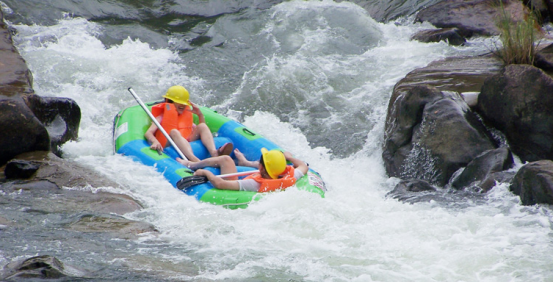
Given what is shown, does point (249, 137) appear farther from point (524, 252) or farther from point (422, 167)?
point (524, 252)

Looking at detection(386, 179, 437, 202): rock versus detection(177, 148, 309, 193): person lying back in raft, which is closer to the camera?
detection(177, 148, 309, 193): person lying back in raft

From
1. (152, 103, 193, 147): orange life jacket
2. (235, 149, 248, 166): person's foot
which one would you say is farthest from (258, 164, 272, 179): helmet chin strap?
(152, 103, 193, 147): orange life jacket

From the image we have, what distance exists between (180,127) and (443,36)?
522 centimetres

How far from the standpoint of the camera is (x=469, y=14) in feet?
35.8

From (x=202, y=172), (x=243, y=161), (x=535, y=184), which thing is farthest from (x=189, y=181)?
(x=535, y=184)

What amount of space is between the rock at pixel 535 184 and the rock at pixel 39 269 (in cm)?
389

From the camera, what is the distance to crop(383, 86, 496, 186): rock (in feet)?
21.9

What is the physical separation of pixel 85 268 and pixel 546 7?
10.2 meters

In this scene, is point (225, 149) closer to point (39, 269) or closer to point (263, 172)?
point (263, 172)

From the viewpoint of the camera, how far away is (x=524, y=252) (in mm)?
4535

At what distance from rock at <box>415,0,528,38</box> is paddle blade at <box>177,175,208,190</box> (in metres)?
6.49

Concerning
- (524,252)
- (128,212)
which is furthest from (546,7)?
(128,212)

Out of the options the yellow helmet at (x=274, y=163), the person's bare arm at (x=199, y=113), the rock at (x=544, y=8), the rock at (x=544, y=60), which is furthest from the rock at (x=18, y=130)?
the rock at (x=544, y=8)

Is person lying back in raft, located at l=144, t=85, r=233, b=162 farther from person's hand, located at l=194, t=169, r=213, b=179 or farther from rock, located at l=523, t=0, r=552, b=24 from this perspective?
rock, located at l=523, t=0, r=552, b=24
